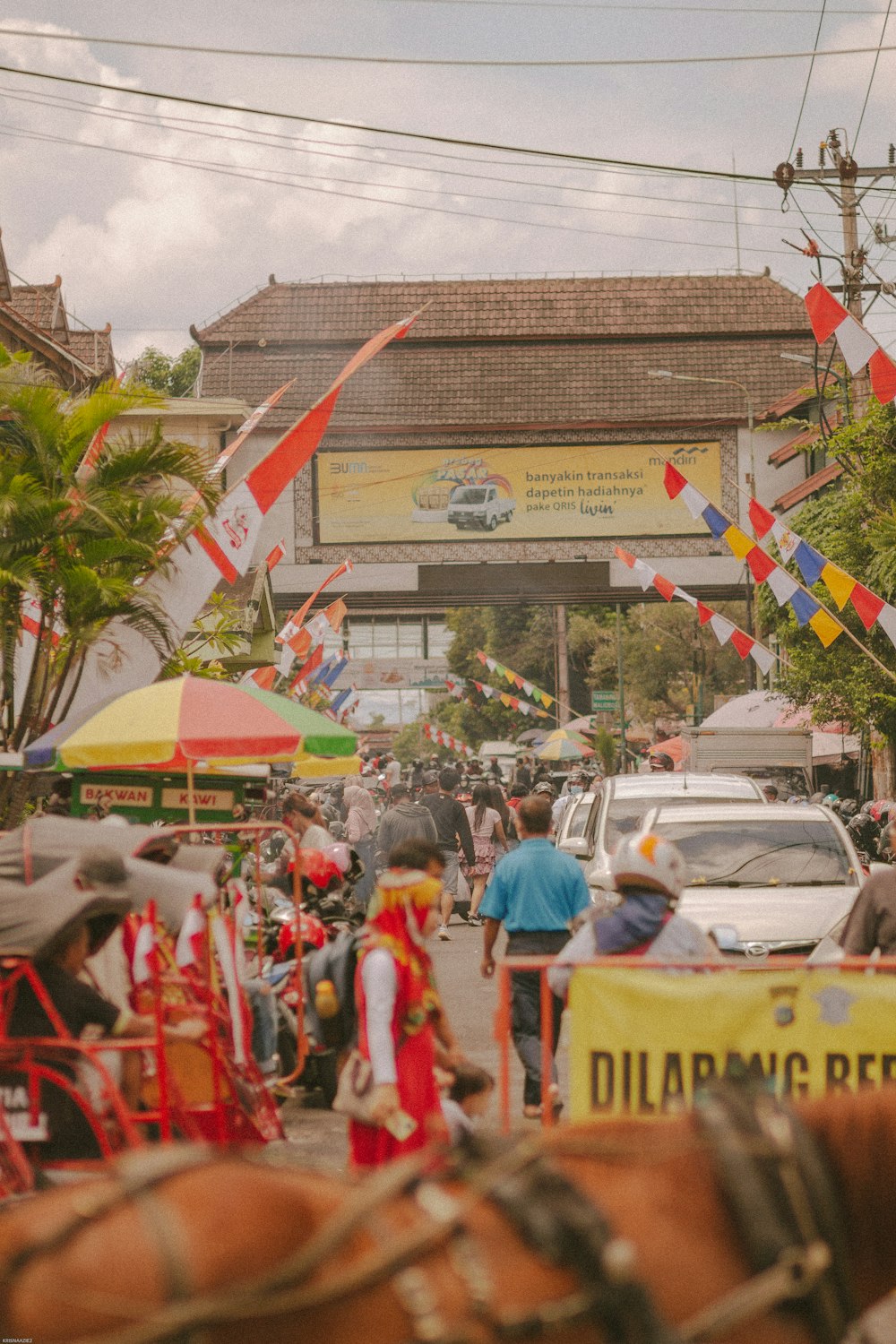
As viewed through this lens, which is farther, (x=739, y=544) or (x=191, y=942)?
(x=739, y=544)

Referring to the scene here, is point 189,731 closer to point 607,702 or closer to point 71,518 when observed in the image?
point 71,518

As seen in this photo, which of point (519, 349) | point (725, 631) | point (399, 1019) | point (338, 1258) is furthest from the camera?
point (519, 349)

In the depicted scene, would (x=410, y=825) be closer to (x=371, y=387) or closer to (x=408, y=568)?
(x=408, y=568)

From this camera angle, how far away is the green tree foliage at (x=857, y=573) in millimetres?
19906

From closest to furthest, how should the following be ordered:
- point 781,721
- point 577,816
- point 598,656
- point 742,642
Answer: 1. point 577,816
2. point 742,642
3. point 781,721
4. point 598,656

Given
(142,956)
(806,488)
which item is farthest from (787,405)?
(142,956)

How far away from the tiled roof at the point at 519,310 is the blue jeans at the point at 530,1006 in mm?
34939

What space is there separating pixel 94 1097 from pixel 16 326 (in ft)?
70.9

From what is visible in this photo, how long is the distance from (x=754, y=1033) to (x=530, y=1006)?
2.63 meters

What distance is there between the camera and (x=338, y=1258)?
263 cm

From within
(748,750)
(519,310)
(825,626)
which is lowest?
(748,750)

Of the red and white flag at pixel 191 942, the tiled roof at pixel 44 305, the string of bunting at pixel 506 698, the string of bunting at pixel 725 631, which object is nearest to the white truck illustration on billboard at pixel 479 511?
the string of bunting at pixel 506 698

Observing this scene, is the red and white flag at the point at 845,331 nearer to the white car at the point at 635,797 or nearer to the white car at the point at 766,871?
the white car at the point at 635,797

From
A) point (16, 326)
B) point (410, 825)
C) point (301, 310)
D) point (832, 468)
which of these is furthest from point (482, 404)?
point (410, 825)
